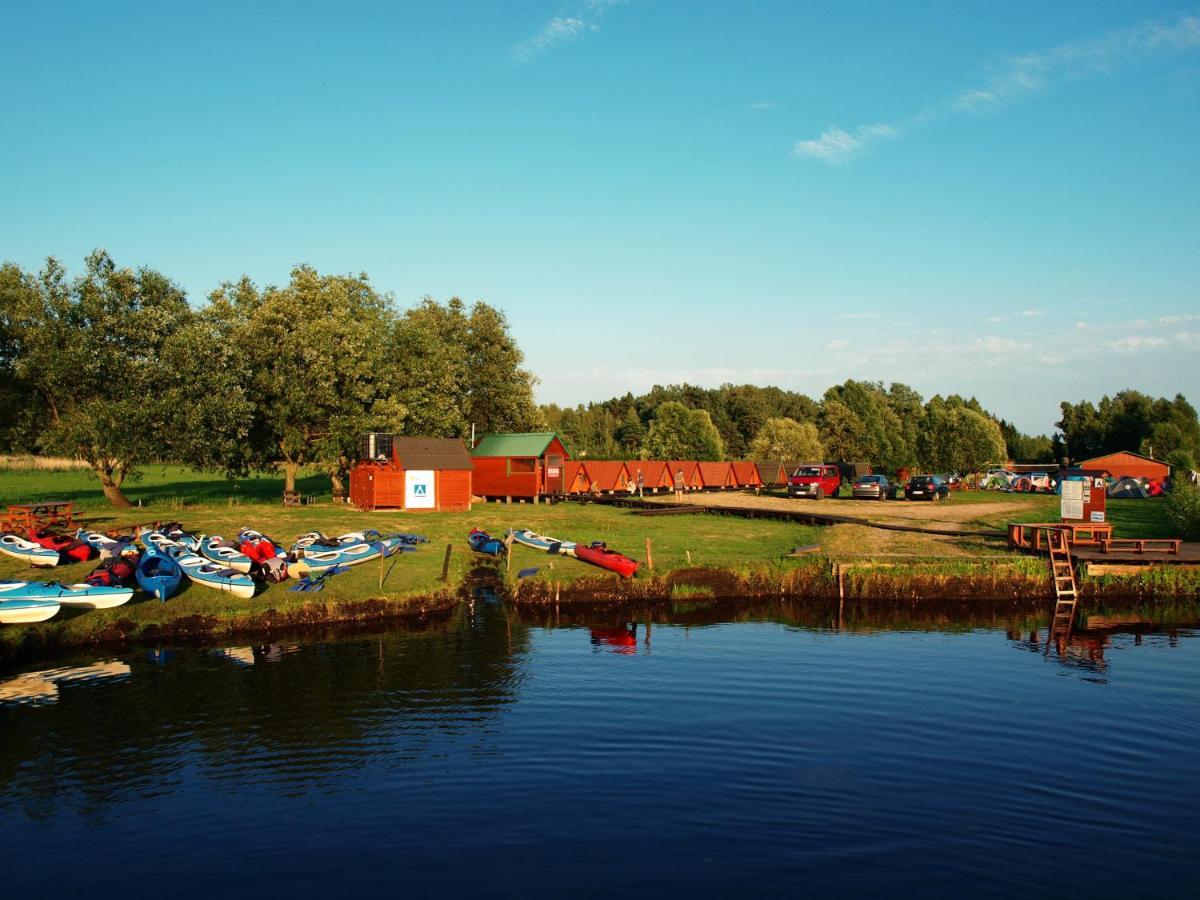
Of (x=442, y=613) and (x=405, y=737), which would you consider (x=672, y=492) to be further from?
(x=405, y=737)

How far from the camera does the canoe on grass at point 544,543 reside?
3819 centimetres

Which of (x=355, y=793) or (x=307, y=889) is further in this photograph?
(x=355, y=793)

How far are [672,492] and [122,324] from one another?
4961 cm

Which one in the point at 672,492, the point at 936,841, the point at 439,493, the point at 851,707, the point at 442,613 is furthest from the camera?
the point at 672,492

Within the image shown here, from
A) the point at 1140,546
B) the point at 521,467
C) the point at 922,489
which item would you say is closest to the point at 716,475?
the point at 922,489

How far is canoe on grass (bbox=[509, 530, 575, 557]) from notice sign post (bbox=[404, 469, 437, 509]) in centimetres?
1358

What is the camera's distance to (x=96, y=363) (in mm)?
45688

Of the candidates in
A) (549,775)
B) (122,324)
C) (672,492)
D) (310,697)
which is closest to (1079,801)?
(549,775)

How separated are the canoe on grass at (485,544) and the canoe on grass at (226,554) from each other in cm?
1074

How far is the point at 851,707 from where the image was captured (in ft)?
67.1

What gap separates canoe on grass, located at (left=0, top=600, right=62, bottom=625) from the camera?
25.1m

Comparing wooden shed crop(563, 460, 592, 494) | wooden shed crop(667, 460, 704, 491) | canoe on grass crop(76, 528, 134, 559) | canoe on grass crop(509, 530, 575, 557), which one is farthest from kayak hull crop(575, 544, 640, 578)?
wooden shed crop(667, 460, 704, 491)

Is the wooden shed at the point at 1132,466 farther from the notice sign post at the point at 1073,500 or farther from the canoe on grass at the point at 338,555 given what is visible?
the canoe on grass at the point at 338,555

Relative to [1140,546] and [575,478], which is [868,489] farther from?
[1140,546]
